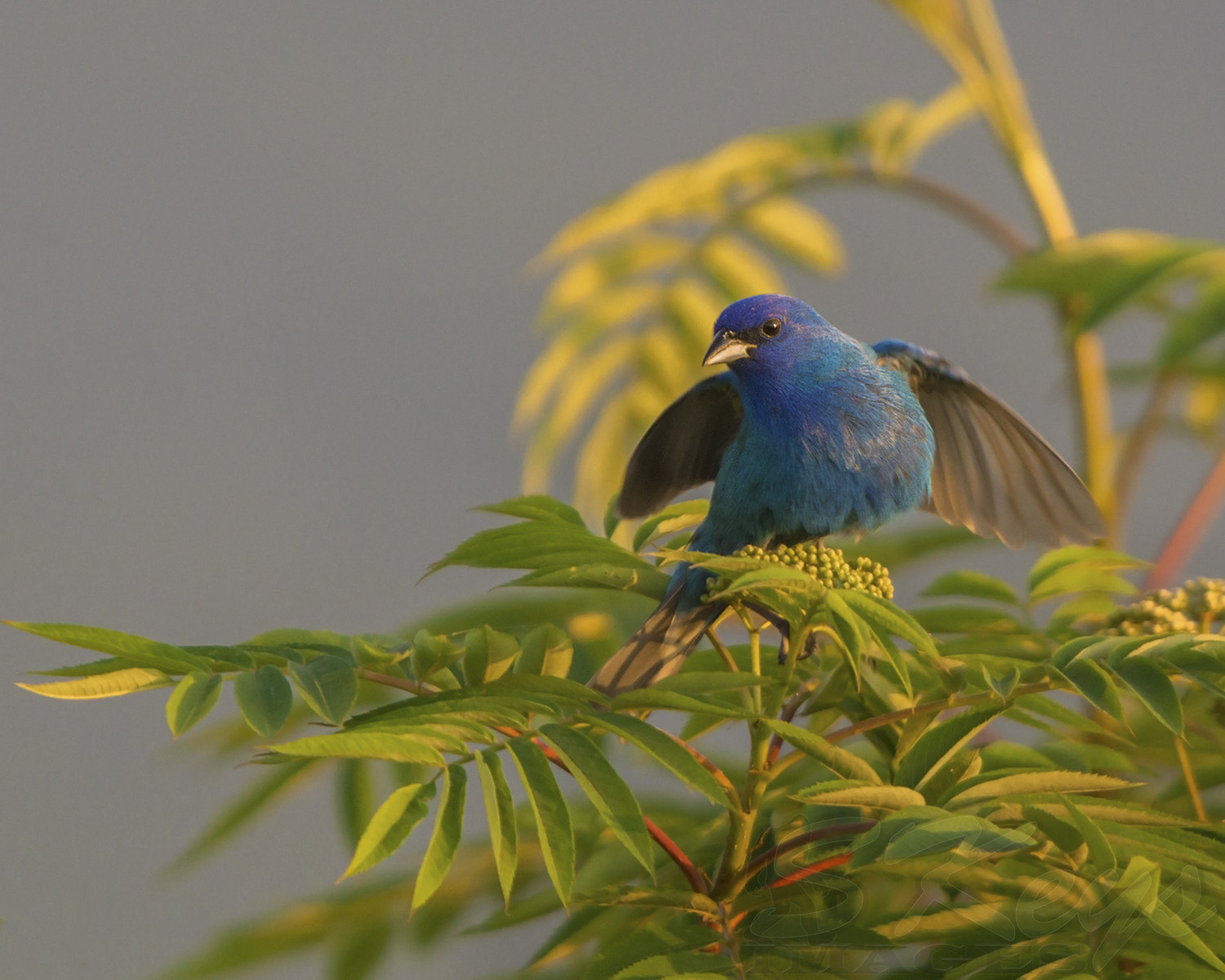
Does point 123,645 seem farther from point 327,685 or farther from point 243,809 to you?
point 243,809

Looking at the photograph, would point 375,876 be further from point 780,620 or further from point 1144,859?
point 1144,859

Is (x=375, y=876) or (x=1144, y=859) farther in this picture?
(x=375, y=876)

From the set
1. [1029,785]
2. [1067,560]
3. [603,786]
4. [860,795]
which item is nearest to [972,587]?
[1067,560]

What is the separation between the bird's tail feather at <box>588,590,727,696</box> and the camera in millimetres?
1410

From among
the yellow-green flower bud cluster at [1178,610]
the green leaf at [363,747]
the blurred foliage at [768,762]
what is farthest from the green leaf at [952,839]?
the yellow-green flower bud cluster at [1178,610]

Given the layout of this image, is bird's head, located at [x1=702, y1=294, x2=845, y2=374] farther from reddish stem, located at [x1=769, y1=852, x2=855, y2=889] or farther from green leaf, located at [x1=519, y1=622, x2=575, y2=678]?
reddish stem, located at [x1=769, y1=852, x2=855, y2=889]

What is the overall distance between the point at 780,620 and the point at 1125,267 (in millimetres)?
898

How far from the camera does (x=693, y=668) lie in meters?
1.44

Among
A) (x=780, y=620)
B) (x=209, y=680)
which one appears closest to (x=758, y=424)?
(x=780, y=620)

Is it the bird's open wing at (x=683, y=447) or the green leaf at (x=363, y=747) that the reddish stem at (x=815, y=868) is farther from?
the bird's open wing at (x=683, y=447)

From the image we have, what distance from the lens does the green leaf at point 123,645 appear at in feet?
3.29

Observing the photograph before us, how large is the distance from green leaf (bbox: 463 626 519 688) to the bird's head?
598 millimetres

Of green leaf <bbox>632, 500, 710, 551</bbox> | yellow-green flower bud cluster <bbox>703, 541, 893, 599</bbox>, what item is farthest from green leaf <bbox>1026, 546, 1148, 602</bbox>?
green leaf <bbox>632, 500, 710, 551</bbox>

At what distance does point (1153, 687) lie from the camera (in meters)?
1.08
